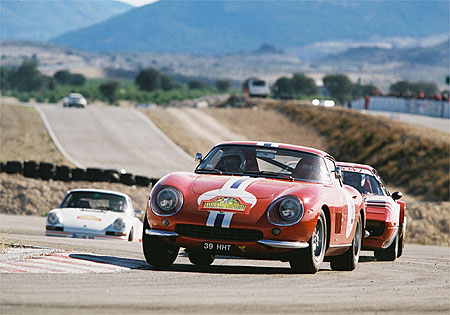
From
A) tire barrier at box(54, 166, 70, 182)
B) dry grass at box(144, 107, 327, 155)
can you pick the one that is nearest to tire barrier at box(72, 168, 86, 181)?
tire barrier at box(54, 166, 70, 182)

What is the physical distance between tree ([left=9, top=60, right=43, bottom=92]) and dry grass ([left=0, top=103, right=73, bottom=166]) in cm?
11405

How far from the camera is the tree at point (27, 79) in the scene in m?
172

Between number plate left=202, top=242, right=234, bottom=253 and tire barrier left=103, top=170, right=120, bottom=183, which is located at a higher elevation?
number plate left=202, top=242, right=234, bottom=253

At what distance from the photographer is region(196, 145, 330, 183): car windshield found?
9.92 metres

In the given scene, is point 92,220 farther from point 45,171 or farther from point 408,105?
point 408,105

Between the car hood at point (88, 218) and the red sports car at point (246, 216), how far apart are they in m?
6.64

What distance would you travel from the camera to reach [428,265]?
12609 mm

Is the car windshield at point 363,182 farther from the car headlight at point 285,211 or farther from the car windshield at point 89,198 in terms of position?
the car headlight at point 285,211

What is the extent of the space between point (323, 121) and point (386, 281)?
5724 centimetres

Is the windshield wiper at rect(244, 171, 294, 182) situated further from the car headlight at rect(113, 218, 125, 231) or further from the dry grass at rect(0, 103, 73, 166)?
the dry grass at rect(0, 103, 73, 166)

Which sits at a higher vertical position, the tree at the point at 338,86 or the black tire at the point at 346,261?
the black tire at the point at 346,261

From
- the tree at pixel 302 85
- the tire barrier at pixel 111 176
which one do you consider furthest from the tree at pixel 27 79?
the tire barrier at pixel 111 176

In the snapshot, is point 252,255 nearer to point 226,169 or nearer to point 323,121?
point 226,169

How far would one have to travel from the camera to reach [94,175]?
90.2 feet
